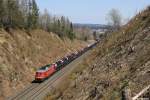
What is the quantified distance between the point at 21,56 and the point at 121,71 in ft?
194

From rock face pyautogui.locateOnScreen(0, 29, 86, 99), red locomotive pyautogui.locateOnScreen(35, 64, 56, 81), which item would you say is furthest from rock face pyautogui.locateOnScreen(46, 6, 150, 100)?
red locomotive pyautogui.locateOnScreen(35, 64, 56, 81)

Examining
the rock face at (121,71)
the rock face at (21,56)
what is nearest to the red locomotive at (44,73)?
the rock face at (21,56)

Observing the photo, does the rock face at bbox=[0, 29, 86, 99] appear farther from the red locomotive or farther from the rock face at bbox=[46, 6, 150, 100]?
the rock face at bbox=[46, 6, 150, 100]

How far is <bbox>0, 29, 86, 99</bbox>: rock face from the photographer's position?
192ft

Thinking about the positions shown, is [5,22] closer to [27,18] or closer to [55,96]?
[27,18]

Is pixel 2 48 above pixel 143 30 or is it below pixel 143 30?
below

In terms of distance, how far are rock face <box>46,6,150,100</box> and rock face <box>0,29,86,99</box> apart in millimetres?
30461

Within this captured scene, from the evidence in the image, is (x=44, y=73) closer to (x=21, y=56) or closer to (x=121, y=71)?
(x=21, y=56)

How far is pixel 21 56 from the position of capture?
7612 centimetres

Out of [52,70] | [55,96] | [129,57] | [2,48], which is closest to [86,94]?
[129,57]

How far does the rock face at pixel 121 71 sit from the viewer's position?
52.3 ft

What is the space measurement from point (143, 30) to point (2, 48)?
51.1 metres

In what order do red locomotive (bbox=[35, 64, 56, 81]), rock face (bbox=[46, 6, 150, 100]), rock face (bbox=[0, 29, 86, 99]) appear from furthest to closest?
rock face (bbox=[0, 29, 86, 99])
red locomotive (bbox=[35, 64, 56, 81])
rock face (bbox=[46, 6, 150, 100])

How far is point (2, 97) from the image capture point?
166 feet
